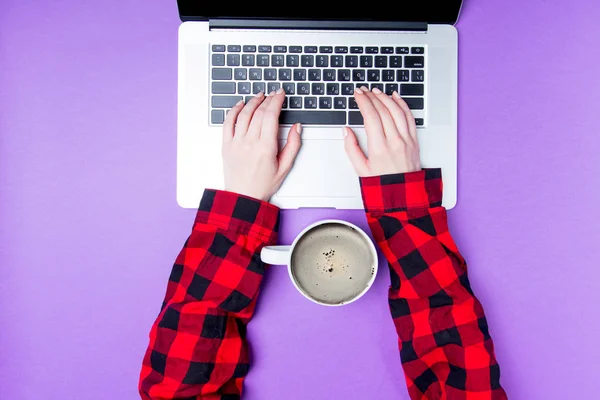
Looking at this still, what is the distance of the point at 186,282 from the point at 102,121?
1.07 ft

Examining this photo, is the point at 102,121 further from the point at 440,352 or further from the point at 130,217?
the point at 440,352

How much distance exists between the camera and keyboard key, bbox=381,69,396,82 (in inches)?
29.5

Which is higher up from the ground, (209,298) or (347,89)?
(347,89)

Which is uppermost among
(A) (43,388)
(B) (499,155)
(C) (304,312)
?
(B) (499,155)

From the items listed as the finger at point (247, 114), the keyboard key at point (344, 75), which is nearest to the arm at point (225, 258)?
the finger at point (247, 114)

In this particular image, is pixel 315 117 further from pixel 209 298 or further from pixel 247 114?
pixel 209 298

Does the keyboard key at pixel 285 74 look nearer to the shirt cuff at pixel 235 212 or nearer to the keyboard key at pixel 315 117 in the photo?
the keyboard key at pixel 315 117

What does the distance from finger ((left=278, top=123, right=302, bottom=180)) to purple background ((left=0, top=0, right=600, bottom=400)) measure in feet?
0.30

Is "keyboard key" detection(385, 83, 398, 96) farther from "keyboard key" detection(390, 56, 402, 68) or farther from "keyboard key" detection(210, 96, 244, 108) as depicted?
"keyboard key" detection(210, 96, 244, 108)

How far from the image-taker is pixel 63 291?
2.63 ft

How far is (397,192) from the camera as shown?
2.40 ft

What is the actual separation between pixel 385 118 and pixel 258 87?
0.22 meters

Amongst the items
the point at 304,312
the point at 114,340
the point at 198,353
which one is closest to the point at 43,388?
the point at 114,340

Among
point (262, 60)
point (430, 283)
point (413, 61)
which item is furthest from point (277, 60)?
A: point (430, 283)
